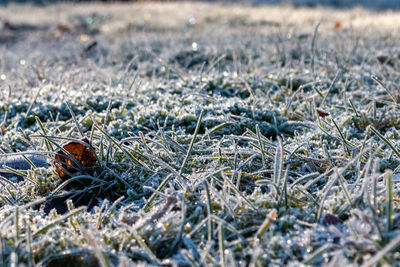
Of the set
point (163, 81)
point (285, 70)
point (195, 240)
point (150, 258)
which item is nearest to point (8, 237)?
point (150, 258)

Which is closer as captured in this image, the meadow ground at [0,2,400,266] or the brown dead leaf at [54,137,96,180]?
the meadow ground at [0,2,400,266]

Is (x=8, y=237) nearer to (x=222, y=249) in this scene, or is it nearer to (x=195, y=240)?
(x=195, y=240)

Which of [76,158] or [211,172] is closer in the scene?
[211,172]

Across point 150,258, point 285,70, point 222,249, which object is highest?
point 285,70

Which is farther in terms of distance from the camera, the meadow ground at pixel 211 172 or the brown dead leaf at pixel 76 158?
the brown dead leaf at pixel 76 158
